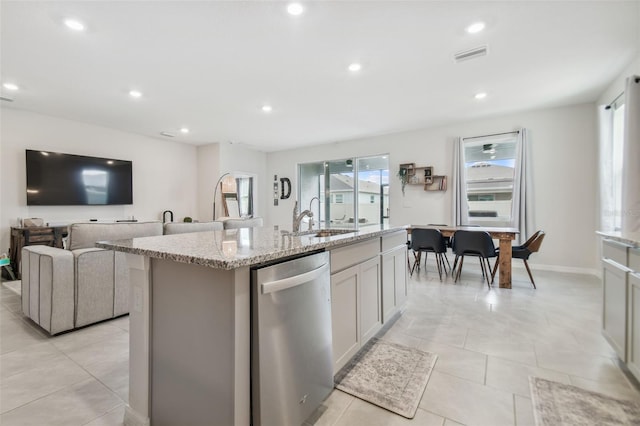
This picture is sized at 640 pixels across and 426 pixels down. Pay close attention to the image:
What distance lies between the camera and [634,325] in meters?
1.56

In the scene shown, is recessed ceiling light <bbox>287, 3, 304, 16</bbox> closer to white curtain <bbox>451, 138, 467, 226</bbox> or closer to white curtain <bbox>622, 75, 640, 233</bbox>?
white curtain <bbox>622, 75, 640, 233</bbox>

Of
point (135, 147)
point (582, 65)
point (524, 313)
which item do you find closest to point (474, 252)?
point (524, 313)

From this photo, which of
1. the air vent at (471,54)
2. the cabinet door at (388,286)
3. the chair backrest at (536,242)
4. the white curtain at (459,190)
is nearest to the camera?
the cabinet door at (388,286)

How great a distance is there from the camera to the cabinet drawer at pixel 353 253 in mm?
1626

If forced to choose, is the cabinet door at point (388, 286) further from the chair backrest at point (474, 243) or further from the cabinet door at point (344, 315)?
the chair backrest at point (474, 243)

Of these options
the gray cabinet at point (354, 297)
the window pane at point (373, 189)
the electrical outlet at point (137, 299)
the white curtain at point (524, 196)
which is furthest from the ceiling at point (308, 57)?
the electrical outlet at point (137, 299)

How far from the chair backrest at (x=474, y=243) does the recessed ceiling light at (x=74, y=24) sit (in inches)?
180

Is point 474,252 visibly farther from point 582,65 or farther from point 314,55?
point 314,55

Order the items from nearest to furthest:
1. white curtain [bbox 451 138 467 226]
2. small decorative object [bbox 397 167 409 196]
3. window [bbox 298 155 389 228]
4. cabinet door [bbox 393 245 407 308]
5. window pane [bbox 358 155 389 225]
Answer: cabinet door [bbox 393 245 407 308], white curtain [bbox 451 138 467 226], small decorative object [bbox 397 167 409 196], window pane [bbox 358 155 389 225], window [bbox 298 155 389 228]

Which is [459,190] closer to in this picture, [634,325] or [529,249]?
[529,249]

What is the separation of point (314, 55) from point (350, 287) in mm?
2367

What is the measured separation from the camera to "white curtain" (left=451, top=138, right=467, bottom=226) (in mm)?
5176

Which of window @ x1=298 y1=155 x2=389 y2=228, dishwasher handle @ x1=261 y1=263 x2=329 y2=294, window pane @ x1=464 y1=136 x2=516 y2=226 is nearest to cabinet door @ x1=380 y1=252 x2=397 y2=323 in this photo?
dishwasher handle @ x1=261 y1=263 x2=329 y2=294

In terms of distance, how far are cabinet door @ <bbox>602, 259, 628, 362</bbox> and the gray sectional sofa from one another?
3630 mm
